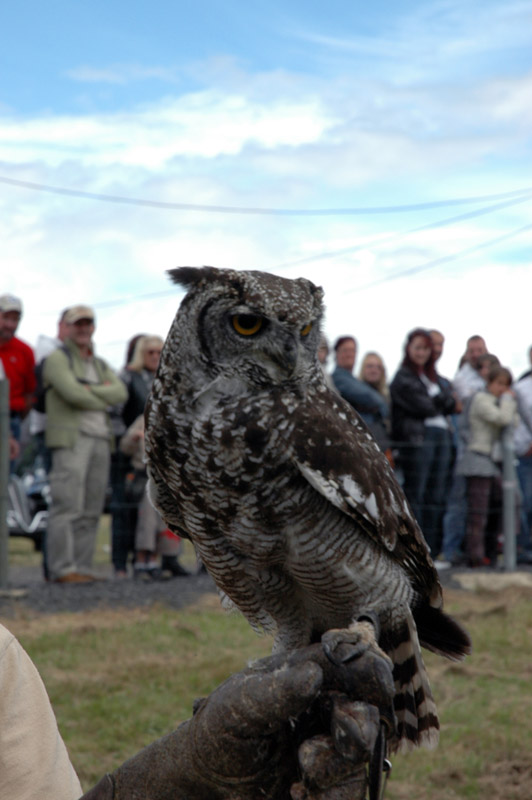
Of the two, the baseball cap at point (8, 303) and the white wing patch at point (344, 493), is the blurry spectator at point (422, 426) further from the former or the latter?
the white wing patch at point (344, 493)

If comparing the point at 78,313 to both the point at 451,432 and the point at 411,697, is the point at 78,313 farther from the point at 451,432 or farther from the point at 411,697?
the point at 411,697

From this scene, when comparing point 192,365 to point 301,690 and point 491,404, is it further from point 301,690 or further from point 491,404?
point 491,404

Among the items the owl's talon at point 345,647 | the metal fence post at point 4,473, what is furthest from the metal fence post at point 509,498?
the owl's talon at point 345,647

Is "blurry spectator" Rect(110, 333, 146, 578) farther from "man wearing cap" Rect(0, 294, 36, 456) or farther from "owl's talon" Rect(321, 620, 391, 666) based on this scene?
"owl's talon" Rect(321, 620, 391, 666)

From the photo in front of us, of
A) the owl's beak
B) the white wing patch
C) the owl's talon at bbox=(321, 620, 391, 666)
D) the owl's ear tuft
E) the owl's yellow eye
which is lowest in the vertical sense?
the owl's talon at bbox=(321, 620, 391, 666)

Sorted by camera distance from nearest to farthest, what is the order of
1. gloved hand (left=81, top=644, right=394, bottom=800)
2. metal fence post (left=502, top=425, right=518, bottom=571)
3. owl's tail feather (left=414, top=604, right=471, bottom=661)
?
gloved hand (left=81, top=644, right=394, bottom=800) < owl's tail feather (left=414, top=604, right=471, bottom=661) < metal fence post (left=502, top=425, right=518, bottom=571)

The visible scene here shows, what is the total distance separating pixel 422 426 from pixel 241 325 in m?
6.31

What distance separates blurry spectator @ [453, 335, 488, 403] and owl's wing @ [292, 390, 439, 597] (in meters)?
5.52

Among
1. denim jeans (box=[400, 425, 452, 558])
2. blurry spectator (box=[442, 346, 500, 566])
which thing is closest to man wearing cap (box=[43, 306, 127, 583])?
denim jeans (box=[400, 425, 452, 558])

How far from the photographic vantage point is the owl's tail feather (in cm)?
287

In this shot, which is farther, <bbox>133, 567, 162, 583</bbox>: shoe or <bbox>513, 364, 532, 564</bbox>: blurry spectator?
<bbox>513, 364, 532, 564</bbox>: blurry spectator

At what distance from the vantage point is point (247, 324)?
8.33 feet

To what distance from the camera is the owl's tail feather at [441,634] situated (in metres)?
2.87

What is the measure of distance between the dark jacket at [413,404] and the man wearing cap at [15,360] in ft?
9.80
